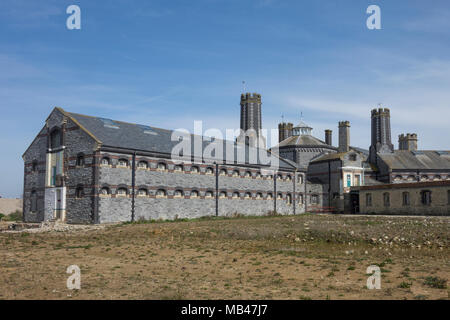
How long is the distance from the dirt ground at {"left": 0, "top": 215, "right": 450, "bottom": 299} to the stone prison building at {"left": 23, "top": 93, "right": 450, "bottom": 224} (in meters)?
9.78

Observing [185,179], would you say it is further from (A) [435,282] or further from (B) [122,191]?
(A) [435,282]

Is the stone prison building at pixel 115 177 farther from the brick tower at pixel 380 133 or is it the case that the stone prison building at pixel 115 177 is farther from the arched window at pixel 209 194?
the brick tower at pixel 380 133

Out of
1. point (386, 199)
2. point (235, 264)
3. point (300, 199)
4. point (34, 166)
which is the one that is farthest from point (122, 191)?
point (386, 199)

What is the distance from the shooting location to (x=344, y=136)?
53.1 meters

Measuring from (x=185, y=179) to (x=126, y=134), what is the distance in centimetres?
649

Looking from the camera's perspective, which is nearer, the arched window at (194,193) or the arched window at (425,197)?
the arched window at (194,193)

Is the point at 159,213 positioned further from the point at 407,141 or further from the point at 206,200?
the point at 407,141

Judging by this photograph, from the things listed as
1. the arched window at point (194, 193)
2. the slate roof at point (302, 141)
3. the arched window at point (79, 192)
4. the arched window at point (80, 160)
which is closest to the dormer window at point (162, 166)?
the arched window at point (194, 193)

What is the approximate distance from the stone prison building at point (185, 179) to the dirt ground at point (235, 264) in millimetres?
9778

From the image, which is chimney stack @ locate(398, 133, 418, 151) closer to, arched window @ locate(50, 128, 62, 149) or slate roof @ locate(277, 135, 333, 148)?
slate roof @ locate(277, 135, 333, 148)

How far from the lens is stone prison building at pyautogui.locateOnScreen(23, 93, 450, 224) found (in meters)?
31.7

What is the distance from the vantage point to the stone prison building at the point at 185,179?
31734 millimetres

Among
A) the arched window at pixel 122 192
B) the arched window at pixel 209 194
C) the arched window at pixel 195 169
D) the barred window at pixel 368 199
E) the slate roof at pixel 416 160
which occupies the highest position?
the slate roof at pixel 416 160
